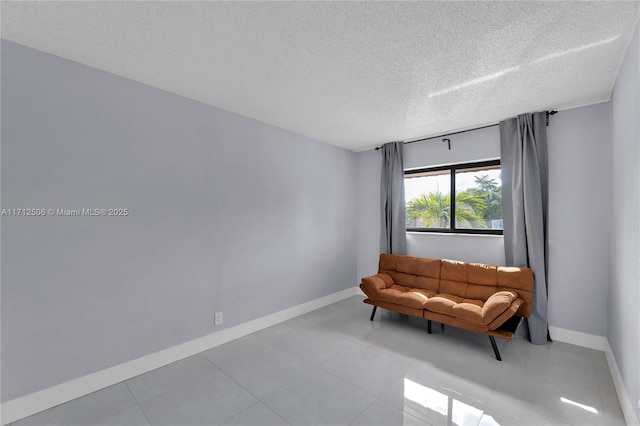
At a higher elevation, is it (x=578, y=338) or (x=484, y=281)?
(x=484, y=281)

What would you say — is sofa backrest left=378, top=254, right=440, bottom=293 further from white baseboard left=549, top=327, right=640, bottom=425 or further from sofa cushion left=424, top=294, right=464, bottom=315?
white baseboard left=549, top=327, right=640, bottom=425

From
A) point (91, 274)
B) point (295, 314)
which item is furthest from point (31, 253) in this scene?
point (295, 314)

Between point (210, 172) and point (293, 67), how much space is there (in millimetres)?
1382

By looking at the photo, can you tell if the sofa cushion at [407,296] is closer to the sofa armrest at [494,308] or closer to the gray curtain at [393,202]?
the sofa armrest at [494,308]

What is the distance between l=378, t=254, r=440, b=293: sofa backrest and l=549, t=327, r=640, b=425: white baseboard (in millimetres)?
1272

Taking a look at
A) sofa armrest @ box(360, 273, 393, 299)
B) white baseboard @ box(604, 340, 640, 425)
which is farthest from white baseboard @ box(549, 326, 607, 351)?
sofa armrest @ box(360, 273, 393, 299)

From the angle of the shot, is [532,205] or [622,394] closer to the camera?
[622,394]

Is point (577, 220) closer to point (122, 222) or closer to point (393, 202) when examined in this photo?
point (393, 202)

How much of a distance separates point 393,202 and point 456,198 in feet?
2.78

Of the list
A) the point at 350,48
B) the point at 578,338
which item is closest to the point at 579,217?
the point at 578,338

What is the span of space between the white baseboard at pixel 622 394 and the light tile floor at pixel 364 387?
47 millimetres

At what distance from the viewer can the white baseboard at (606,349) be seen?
1.75 metres

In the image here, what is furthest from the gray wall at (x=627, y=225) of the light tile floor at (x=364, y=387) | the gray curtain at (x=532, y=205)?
the gray curtain at (x=532, y=205)

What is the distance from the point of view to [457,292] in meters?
3.26
